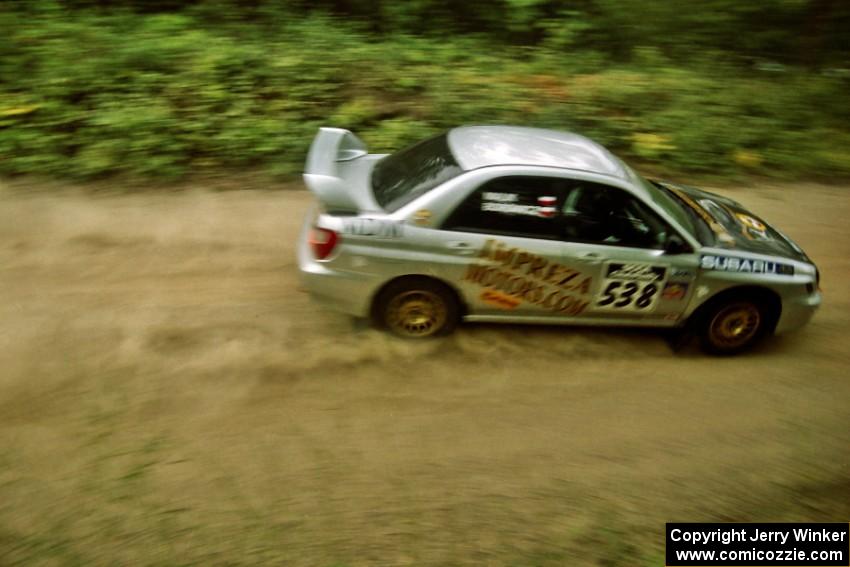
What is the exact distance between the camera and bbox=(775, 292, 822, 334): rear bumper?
514 cm

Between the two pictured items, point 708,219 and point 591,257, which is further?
point 708,219

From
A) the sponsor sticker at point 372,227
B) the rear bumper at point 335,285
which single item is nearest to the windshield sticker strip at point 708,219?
the sponsor sticker at point 372,227

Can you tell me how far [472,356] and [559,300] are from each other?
0.80 meters

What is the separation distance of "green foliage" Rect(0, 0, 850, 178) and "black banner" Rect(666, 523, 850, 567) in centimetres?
535

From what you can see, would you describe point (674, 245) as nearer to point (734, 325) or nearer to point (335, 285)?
point (734, 325)

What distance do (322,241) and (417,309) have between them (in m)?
0.91

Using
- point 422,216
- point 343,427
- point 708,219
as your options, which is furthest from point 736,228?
point 343,427

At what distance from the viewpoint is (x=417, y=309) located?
504 centimetres

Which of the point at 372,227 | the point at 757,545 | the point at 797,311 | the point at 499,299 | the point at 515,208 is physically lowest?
the point at 757,545

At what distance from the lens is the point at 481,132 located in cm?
522

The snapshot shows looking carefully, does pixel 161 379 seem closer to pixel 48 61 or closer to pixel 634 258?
pixel 634 258

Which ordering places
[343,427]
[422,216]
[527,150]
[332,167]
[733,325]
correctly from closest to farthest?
1. [343,427]
2. [422,216]
3. [527,150]
4. [332,167]
5. [733,325]

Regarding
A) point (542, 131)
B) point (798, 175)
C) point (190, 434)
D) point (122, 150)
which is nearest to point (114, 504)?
point (190, 434)

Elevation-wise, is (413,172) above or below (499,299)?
above
